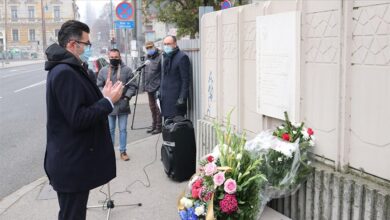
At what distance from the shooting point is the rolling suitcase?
19.9ft

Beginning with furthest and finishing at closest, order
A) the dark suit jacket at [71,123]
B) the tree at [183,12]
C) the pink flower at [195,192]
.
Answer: the tree at [183,12], the pink flower at [195,192], the dark suit jacket at [71,123]

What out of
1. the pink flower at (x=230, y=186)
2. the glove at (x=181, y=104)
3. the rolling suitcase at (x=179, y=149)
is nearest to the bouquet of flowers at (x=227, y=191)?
Result: the pink flower at (x=230, y=186)

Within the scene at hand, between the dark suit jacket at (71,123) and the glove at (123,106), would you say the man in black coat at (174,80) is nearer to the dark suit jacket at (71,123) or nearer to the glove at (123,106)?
the glove at (123,106)

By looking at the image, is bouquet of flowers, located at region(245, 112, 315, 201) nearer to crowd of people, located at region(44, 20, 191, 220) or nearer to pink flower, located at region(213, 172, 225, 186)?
pink flower, located at region(213, 172, 225, 186)

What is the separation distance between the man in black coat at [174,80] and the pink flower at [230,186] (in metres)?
3.72

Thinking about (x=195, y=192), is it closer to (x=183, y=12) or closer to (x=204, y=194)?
(x=204, y=194)

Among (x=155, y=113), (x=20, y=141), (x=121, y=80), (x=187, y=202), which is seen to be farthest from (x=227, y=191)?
(x=20, y=141)

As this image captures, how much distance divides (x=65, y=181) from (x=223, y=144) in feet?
4.24

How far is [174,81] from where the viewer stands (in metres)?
7.30

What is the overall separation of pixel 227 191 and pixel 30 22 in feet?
300

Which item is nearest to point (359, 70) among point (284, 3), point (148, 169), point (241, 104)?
point (284, 3)

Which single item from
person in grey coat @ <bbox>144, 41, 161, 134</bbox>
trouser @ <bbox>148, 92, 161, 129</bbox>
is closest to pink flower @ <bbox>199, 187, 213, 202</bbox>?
person in grey coat @ <bbox>144, 41, 161, 134</bbox>

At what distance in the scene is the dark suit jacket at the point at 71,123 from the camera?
338cm

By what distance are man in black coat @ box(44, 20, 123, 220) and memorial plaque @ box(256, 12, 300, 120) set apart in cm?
143
